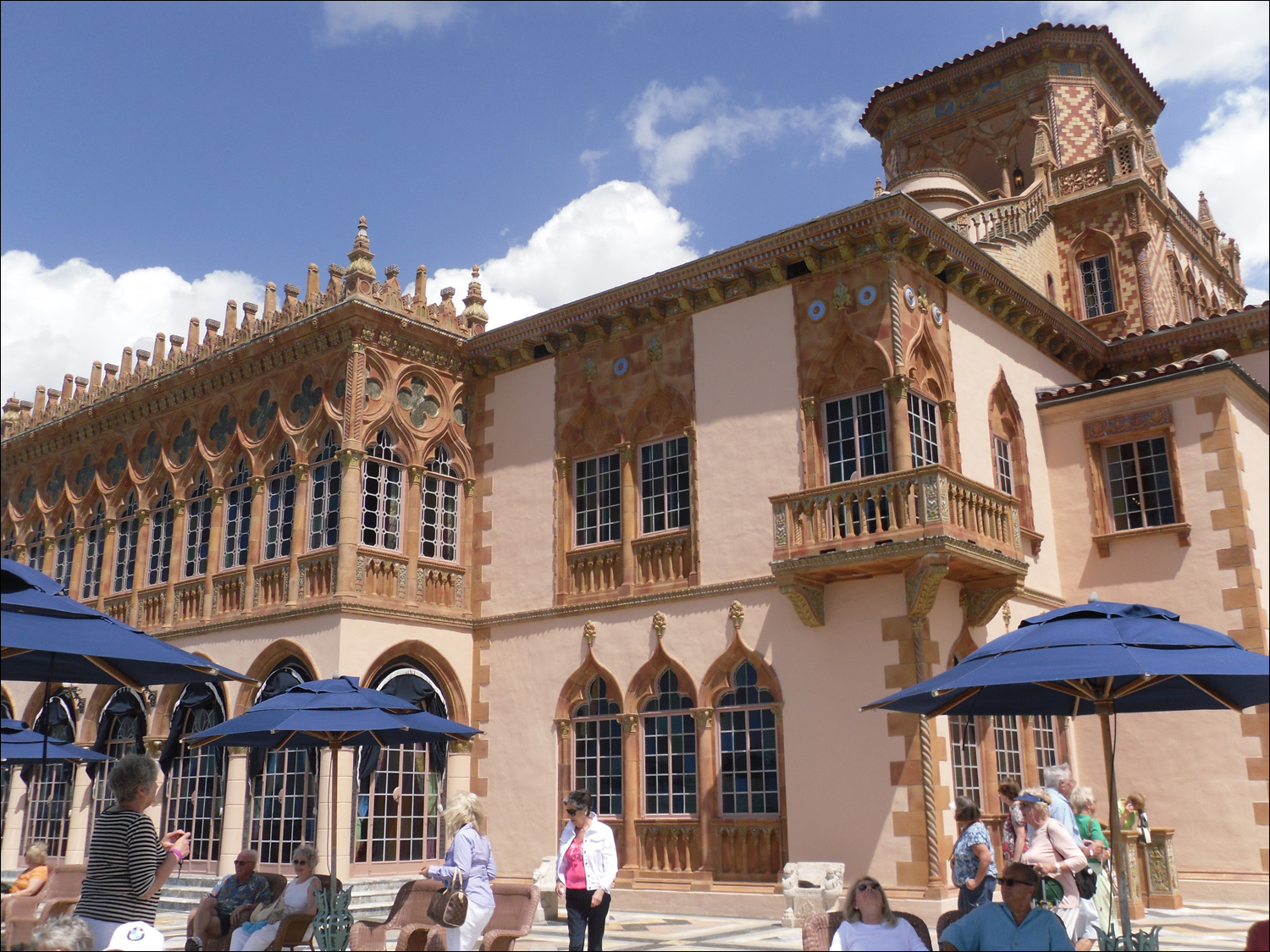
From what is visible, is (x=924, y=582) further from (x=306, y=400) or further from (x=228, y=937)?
(x=306, y=400)

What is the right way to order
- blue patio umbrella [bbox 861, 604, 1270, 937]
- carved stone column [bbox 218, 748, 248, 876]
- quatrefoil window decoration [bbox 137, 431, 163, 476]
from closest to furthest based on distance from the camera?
blue patio umbrella [bbox 861, 604, 1270, 937] < carved stone column [bbox 218, 748, 248, 876] < quatrefoil window decoration [bbox 137, 431, 163, 476]

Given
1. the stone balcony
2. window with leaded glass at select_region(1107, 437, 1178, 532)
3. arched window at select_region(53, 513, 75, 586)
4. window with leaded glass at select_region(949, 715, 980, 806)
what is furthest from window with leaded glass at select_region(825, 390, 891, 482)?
arched window at select_region(53, 513, 75, 586)

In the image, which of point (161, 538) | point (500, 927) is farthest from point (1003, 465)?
point (161, 538)

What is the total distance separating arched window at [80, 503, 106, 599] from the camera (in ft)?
77.5

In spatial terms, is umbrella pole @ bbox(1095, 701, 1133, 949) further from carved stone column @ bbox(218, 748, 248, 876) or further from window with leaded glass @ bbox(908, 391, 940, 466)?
carved stone column @ bbox(218, 748, 248, 876)

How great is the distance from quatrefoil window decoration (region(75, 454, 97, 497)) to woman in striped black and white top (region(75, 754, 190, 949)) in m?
18.8

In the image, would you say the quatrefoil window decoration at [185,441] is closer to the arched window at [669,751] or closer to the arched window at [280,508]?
the arched window at [280,508]

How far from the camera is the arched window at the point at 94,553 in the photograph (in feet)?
77.5

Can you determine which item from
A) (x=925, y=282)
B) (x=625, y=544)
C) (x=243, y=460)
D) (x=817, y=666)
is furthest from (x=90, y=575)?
(x=925, y=282)

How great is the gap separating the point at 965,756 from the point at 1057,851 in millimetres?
6235

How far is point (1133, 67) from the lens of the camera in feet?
91.3

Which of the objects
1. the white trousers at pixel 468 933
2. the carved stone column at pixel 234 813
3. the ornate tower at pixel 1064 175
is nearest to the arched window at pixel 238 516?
the carved stone column at pixel 234 813

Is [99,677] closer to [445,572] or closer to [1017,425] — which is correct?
[445,572]

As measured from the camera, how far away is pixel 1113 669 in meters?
7.62
